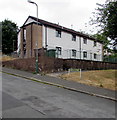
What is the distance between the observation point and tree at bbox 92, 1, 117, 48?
941 cm

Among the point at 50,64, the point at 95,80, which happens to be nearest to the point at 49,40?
the point at 50,64

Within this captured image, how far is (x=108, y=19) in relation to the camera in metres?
9.81

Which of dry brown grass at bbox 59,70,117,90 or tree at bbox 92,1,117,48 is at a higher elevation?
tree at bbox 92,1,117,48

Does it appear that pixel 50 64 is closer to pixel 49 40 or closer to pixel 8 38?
pixel 49 40

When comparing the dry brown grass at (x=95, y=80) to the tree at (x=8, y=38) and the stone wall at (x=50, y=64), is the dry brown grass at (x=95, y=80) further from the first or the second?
the tree at (x=8, y=38)

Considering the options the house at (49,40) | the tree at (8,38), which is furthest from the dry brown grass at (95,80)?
the tree at (8,38)

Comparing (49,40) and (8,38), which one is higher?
(8,38)

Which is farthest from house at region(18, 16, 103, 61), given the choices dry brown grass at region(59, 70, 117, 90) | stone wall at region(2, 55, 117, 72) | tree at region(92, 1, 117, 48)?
tree at region(92, 1, 117, 48)

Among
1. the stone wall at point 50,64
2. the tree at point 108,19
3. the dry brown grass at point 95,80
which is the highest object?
the tree at point 108,19

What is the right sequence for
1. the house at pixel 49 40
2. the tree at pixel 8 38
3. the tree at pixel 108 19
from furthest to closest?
the tree at pixel 8 38
the house at pixel 49 40
the tree at pixel 108 19

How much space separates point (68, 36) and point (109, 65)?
10233mm

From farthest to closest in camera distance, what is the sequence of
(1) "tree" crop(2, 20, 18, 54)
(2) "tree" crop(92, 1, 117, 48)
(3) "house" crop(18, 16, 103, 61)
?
(1) "tree" crop(2, 20, 18, 54) → (3) "house" crop(18, 16, 103, 61) → (2) "tree" crop(92, 1, 117, 48)

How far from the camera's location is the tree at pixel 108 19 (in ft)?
30.9

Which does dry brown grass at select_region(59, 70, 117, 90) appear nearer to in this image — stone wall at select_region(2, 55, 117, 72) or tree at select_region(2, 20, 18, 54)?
stone wall at select_region(2, 55, 117, 72)
